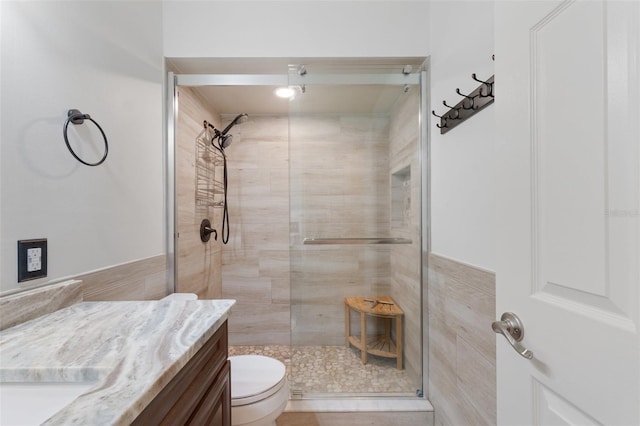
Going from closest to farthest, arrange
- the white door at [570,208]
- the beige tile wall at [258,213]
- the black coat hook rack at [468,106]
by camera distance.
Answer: the white door at [570,208], the black coat hook rack at [468,106], the beige tile wall at [258,213]

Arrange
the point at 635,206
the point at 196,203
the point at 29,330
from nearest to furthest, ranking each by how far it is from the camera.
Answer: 1. the point at 635,206
2. the point at 29,330
3. the point at 196,203

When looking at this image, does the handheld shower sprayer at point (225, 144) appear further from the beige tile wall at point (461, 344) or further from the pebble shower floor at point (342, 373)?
the beige tile wall at point (461, 344)

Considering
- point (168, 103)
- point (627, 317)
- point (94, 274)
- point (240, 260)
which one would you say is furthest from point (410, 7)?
point (240, 260)

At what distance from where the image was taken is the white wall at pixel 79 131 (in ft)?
2.68

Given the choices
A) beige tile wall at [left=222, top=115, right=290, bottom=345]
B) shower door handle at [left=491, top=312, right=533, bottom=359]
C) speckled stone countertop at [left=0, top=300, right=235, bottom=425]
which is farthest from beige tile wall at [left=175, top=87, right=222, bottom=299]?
shower door handle at [left=491, top=312, right=533, bottom=359]

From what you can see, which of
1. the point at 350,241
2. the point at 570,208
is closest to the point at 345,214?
the point at 350,241

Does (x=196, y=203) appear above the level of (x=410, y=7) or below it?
below

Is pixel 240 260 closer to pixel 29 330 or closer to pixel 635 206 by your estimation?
pixel 29 330

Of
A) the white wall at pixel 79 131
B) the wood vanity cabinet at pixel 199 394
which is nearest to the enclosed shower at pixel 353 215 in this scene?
the white wall at pixel 79 131

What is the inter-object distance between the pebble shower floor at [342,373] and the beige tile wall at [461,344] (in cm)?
22

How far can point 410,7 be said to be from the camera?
1688mm

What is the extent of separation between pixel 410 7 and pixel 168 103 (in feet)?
5.41

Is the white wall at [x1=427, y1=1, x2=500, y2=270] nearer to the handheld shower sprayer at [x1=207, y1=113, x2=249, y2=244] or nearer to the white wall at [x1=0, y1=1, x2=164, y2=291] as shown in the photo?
the white wall at [x1=0, y1=1, x2=164, y2=291]

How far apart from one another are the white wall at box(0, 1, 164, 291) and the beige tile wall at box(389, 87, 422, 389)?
4.86 feet
